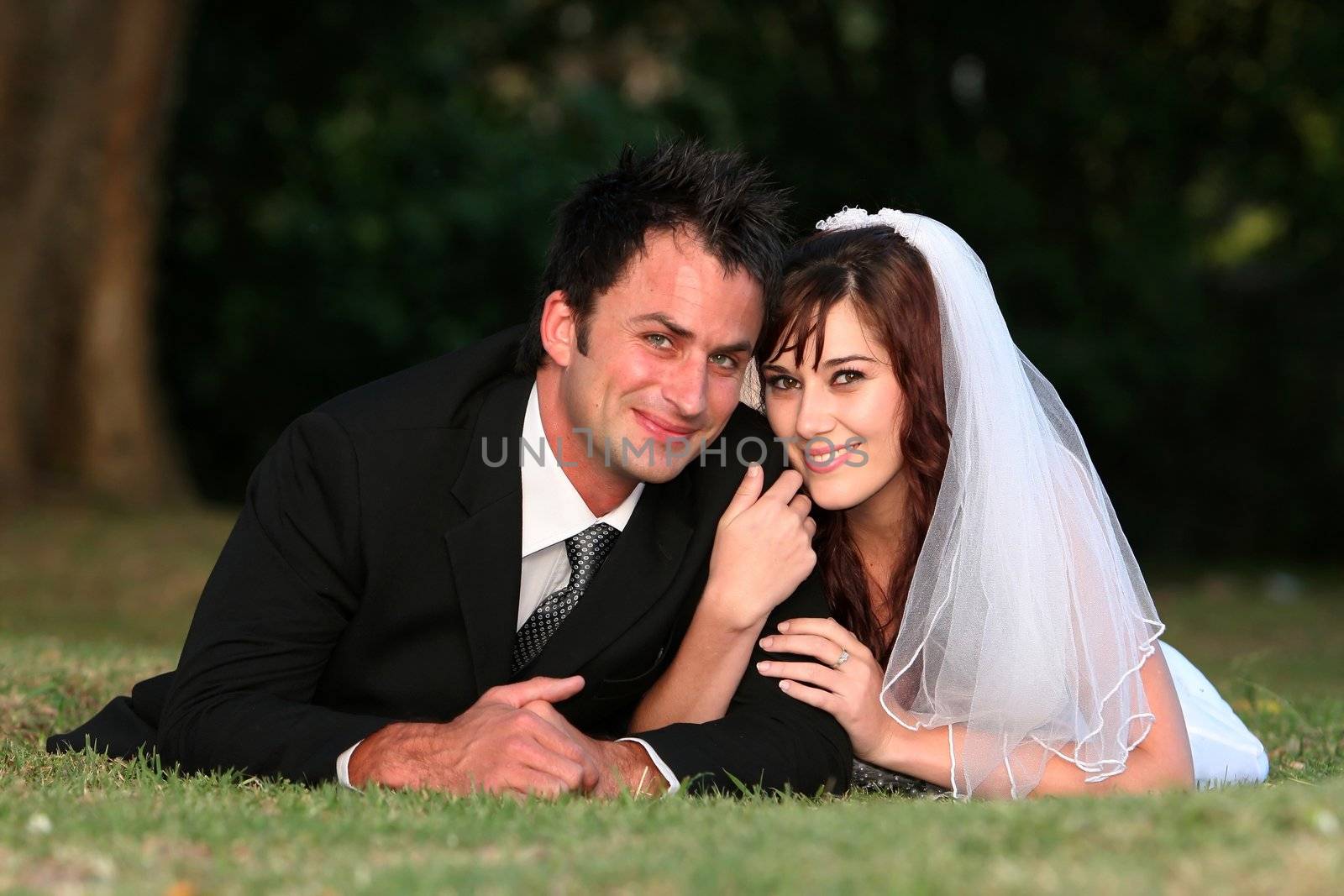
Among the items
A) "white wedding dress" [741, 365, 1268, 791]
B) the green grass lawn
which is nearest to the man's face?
"white wedding dress" [741, 365, 1268, 791]

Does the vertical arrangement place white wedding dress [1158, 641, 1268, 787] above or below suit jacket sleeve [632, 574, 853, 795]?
below

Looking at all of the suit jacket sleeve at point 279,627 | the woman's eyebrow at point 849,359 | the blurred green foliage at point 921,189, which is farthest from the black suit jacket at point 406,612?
the blurred green foliage at point 921,189

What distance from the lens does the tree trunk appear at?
515 inches

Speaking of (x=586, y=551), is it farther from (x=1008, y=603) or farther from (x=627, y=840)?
(x=627, y=840)

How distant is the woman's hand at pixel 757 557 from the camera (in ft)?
15.2

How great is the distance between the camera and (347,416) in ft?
14.8

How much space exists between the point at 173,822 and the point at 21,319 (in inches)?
433

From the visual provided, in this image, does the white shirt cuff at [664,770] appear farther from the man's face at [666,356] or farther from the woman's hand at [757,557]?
the man's face at [666,356]

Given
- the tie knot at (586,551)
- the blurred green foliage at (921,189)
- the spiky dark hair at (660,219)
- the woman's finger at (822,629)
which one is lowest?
the woman's finger at (822,629)

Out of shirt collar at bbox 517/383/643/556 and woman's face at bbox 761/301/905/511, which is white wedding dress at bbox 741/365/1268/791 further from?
shirt collar at bbox 517/383/643/556

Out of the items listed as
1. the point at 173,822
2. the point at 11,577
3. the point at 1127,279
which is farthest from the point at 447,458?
the point at 1127,279

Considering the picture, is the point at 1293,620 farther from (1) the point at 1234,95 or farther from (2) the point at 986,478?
(2) the point at 986,478

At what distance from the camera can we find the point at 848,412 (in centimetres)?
481

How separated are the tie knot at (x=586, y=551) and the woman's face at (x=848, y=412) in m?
0.68
